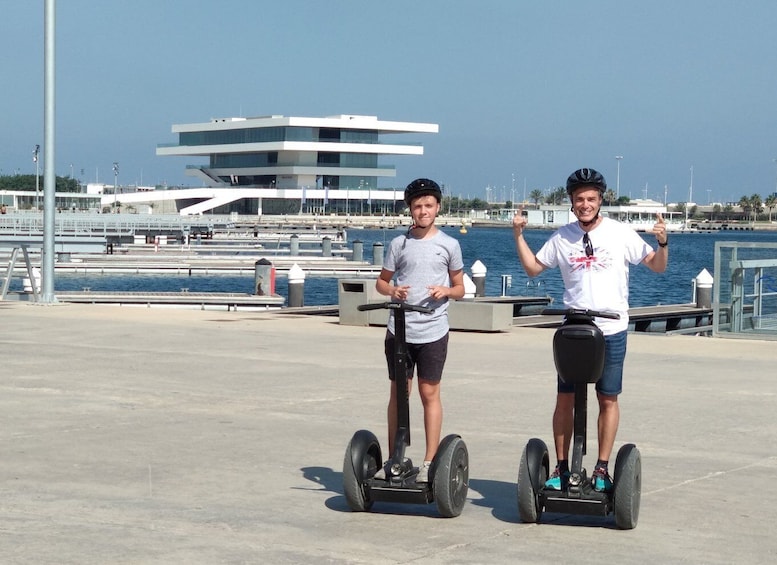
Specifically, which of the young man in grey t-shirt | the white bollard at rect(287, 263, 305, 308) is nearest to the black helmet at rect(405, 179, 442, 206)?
the young man in grey t-shirt

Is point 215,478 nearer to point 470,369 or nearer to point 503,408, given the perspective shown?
point 503,408

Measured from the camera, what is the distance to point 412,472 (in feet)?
23.2

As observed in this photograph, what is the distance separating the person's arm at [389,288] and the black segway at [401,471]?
0.12 metres

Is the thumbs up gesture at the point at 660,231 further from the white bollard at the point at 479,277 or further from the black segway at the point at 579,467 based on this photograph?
the white bollard at the point at 479,277

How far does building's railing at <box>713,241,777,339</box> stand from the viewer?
18.9 m

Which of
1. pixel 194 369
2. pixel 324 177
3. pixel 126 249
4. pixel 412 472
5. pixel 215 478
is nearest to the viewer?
pixel 412 472

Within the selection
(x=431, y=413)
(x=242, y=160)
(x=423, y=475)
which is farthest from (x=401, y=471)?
(x=242, y=160)

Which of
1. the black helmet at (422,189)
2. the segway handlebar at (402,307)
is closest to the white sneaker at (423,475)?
the segway handlebar at (402,307)

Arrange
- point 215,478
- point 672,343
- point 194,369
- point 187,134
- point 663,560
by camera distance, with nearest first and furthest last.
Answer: point 663,560
point 215,478
point 194,369
point 672,343
point 187,134

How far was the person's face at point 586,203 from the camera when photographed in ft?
22.4

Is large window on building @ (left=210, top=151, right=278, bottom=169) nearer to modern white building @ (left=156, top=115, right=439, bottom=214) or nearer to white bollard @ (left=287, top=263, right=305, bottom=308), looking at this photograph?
modern white building @ (left=156, top=115, right=439, bottom=214)

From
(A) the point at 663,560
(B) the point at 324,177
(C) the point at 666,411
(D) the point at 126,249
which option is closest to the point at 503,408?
(C) the point at 666,411

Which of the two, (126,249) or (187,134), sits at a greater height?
(187,134)

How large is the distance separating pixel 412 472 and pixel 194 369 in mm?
6877
